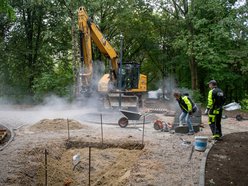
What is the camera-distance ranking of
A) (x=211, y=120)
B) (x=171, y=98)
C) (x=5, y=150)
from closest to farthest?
1. (x=5, y=150)
2. (x=211, y=120)
3. (x=171, y=98)

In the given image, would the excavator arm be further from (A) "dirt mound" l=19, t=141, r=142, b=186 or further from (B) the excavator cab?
(A) "dirt mound" l=19, t=141, r=142, b=186

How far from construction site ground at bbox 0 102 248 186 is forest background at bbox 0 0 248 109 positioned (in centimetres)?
948

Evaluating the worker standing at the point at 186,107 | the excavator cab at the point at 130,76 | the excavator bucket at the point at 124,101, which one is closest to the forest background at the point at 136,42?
the excavator cab at the point at 130,76

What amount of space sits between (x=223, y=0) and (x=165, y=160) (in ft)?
56.9

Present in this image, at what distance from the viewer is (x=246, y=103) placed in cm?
1995

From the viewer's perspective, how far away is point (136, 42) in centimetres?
2880

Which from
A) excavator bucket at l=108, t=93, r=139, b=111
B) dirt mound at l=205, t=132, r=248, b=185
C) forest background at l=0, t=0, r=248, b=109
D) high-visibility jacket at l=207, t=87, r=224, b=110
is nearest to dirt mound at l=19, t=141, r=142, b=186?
dirt mound at l=205, t=132, r=248, b=185

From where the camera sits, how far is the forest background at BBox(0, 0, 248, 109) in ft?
68.8

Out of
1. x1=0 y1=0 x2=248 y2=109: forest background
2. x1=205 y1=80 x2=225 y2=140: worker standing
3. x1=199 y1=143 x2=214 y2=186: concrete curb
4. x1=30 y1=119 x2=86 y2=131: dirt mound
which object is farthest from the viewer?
x1=0 y1=0 x2=248 y2=109: forest background

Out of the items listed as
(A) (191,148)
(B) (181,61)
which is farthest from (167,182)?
(B) (181,61)

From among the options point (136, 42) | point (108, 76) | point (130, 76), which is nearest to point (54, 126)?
point (108, 76)

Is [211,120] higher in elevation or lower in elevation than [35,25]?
lower

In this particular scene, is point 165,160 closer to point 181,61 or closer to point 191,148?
point 191,148

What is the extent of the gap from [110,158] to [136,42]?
20.9m
